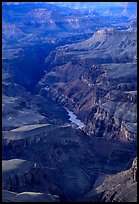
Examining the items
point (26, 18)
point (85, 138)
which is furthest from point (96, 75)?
point (26, 18)

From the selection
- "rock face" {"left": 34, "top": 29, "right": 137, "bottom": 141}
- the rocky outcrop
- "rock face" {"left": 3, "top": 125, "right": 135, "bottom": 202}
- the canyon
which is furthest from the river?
the rocky outcrop

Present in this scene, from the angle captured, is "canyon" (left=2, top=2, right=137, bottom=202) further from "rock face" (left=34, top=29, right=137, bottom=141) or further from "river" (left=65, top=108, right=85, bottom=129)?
"river" (left=65, top=108, right=85, bottom=129)

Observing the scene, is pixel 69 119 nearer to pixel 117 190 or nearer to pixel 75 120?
pixel 75 120

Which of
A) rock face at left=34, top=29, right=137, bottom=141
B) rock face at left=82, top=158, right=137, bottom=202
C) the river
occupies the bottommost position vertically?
rock face at left=82, top=158, right=137, bottom=202

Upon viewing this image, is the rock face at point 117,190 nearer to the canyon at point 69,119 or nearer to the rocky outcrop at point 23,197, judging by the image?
the canyon at point 69,119

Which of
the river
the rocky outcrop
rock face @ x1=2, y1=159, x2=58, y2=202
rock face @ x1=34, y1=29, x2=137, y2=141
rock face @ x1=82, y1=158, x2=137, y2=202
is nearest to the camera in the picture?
the rocky outcrop

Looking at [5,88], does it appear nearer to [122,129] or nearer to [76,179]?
[122,129]

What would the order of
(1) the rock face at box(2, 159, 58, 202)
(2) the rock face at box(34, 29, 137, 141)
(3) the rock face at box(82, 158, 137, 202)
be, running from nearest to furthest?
(3) the rock face at box(82, 158, 137, 202), (1) the rock face at box(2, 159, 58, 202), (2) the rock face at box(34, 29, 137, 141)
